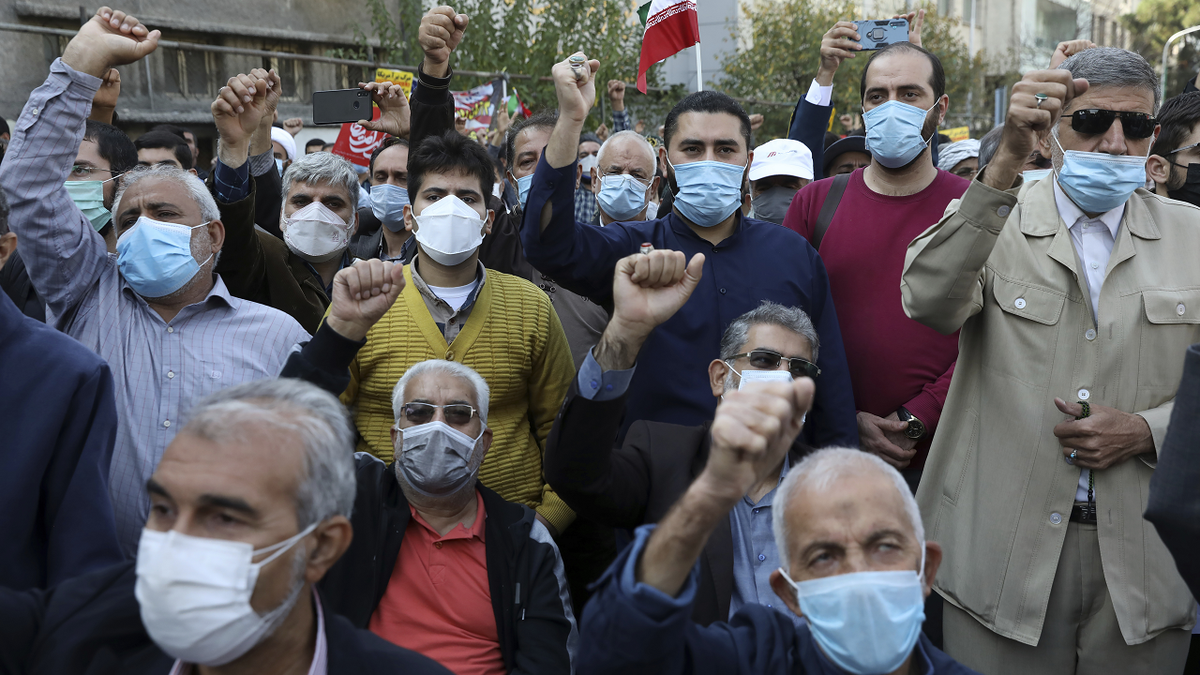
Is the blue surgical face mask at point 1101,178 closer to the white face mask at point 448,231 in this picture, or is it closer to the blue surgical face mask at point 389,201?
the white face mask at point 448,231

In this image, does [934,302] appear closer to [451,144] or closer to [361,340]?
[361,340]

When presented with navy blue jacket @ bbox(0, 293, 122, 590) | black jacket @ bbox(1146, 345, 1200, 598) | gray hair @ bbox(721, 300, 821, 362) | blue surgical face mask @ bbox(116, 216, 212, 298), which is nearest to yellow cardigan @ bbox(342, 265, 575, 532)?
blue surgical face mask @ bbox(116, 216, 212, 298)

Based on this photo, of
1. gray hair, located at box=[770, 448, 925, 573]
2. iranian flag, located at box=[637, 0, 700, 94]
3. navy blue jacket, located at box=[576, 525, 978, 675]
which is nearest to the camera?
navy blue jacket, located at box=[576, 525, 978, 675]

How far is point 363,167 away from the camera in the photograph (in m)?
8.30

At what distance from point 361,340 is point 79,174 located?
2.40 meters

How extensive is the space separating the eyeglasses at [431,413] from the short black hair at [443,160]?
3.87ft

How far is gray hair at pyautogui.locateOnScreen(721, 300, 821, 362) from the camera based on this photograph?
3.45m

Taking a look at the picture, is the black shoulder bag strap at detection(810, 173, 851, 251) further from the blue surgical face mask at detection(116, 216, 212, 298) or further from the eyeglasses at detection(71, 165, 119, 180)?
the eyeglasses at detection(71, 165, 119, 180)

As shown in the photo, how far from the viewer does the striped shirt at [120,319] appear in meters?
3.24

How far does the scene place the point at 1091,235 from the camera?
3.28m

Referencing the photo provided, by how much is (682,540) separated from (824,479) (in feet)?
1.84

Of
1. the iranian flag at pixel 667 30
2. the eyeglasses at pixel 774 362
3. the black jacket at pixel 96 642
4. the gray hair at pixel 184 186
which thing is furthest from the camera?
the iranian flag at pixel 667 30

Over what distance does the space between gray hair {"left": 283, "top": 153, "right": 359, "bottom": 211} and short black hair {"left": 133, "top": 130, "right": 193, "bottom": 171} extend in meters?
1.14

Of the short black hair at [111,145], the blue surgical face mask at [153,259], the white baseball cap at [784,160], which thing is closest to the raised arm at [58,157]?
the blue surgical face mask at [153,259]
